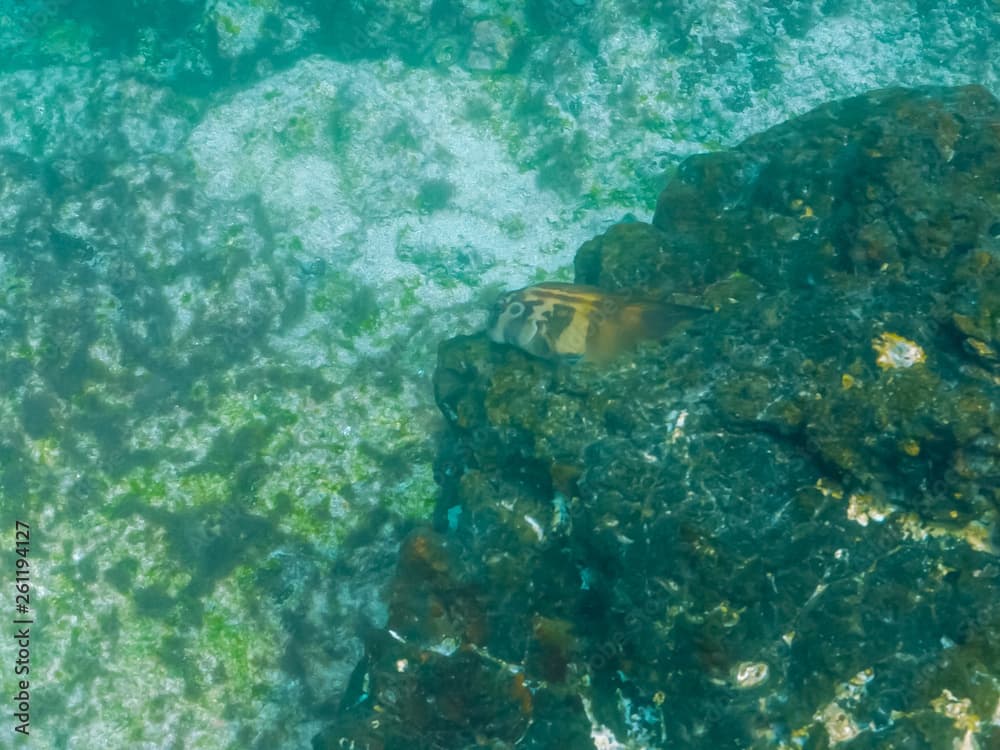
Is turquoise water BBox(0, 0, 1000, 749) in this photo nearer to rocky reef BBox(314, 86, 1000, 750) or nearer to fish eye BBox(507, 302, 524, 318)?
rocky reef BBox(314, 86, 1000, 750)

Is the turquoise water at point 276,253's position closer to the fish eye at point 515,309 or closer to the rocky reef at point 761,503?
the rocky reef at point 761,503

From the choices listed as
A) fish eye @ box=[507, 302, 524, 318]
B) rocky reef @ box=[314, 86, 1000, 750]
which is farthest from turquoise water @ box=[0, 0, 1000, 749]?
fish eye @ box=[507, 302, 524, 318]

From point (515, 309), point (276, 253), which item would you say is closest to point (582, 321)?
point (515, 309)

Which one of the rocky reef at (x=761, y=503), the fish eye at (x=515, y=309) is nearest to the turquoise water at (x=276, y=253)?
the rocky reef at (x=761, y=503)

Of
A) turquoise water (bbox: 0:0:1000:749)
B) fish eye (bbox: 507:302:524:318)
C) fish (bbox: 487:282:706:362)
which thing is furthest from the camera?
turquoise water (bbox: 0:0:1000:749)

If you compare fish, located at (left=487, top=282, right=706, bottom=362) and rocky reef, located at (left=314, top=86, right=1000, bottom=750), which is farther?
fish, located at (left=487, top=282, right=706, bottom=362)

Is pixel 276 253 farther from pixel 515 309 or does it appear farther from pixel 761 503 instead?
pixel 761 503

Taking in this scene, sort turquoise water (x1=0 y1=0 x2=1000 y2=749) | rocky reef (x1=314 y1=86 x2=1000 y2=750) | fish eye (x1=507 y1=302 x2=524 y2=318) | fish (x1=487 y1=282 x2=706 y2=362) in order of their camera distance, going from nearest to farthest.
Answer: rocky reef (x1=314 y1=86 x2=1000 y2=750) → fish (x1=487 y1=282 x2=706 y2=362) → fish eye (x1=507 y1=302 x2=524 y2=318) → turquoise water (x1=0 y1=0 x2=1000 y2=749)
